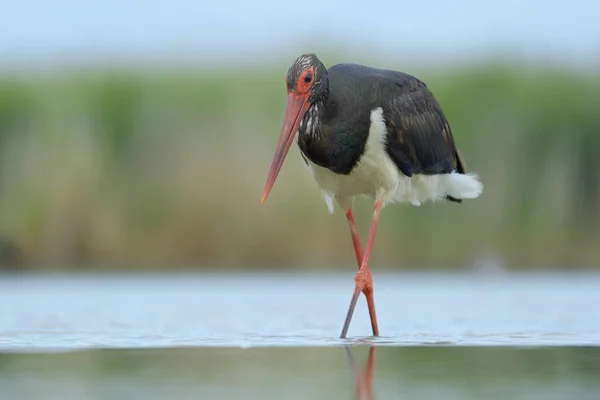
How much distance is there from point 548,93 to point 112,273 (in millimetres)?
4798

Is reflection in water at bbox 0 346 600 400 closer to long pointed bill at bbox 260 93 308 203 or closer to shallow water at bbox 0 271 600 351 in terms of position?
shallow water at bbox 0 271 600 351

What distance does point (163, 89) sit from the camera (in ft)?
48.4

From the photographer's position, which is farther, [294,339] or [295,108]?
[295,108]

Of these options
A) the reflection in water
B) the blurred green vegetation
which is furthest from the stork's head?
the blurred green vegetation

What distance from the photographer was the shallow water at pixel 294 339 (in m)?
5.07

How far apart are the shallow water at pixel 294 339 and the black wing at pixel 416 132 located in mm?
909

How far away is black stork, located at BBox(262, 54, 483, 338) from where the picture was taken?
7.25 metres

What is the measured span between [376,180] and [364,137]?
35cm

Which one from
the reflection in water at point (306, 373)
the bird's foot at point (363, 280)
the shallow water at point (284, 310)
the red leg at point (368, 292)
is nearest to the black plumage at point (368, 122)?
the red leg at point (368, 292)

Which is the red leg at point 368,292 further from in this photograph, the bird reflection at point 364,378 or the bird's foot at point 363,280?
the bird reflection at point 364,378

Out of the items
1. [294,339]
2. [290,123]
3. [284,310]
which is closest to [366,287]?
[294,339]

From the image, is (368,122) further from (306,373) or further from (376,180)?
(306,373)

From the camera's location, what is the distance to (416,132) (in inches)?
314

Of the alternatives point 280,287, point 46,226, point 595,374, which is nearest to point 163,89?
point 46,226
